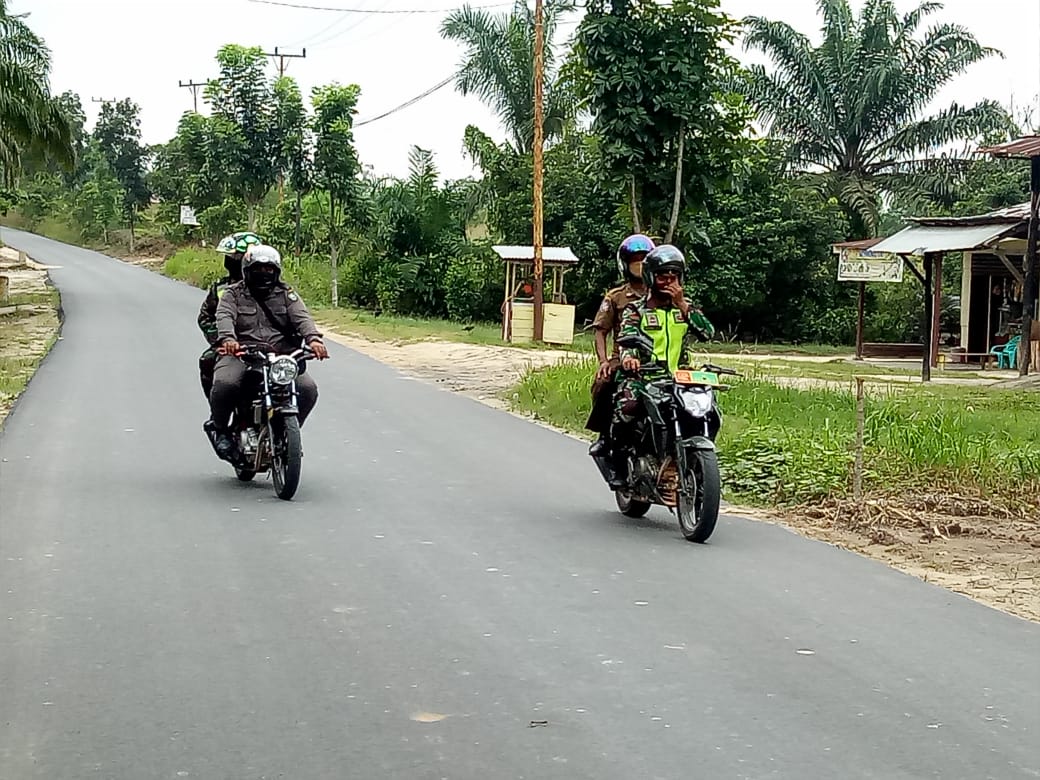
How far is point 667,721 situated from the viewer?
192 inches

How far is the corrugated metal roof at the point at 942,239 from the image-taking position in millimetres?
25438

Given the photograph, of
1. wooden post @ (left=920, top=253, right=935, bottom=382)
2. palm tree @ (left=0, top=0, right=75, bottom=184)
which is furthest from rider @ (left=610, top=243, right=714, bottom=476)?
palm tree @ (left=0, top=0, right=75, bottom=184)

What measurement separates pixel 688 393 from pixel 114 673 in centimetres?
396

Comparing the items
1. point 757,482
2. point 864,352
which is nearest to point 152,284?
point 864,352

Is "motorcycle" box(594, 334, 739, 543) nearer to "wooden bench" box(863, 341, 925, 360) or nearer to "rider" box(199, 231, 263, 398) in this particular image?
"rider" box(199, 231, 263, 398)

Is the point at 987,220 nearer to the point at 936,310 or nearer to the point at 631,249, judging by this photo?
the point at 936,310

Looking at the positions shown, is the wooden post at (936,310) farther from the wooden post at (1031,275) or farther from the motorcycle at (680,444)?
the motorcycle at (680,444)

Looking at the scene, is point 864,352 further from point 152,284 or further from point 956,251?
point 152,284

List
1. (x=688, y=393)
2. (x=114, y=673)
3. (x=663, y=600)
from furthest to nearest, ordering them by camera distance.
Result: (x=688, y=393) → (x=663, y=600) → (x=114, y=673)

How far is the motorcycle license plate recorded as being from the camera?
26.7 feet

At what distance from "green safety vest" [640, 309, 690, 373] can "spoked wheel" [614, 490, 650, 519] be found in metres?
0.93

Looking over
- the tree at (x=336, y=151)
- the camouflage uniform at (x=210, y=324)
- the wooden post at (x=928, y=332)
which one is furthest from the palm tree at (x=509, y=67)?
the camouflage uniform at (x=210, y=324)

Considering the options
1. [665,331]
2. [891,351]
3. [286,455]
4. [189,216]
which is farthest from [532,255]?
[189,216]

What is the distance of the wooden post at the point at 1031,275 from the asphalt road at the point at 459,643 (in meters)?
→ 14.4
